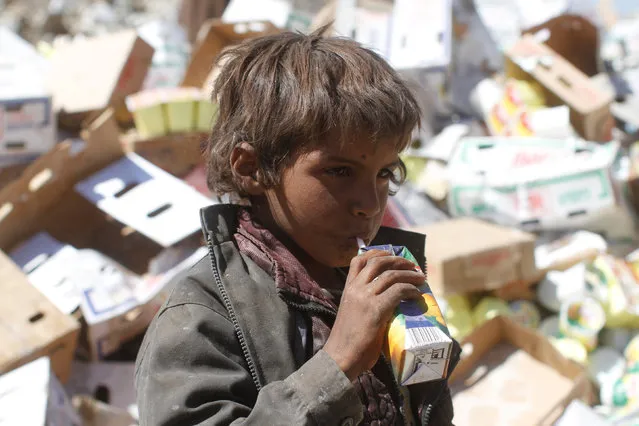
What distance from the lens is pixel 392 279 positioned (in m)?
0.97

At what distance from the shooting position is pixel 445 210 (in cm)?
313

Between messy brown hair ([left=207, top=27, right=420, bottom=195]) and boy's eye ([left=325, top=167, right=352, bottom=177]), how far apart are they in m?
0.04

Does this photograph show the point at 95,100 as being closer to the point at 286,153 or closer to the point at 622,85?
the point at 286,153

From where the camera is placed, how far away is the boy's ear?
110cm

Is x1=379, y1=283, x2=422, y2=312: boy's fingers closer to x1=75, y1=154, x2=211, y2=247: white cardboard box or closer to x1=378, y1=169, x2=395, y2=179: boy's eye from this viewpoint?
x1=378, y1=169, x2=395, y2=179: boy's eye

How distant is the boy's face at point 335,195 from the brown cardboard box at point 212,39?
8.13 feet

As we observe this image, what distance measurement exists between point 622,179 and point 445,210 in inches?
29.9

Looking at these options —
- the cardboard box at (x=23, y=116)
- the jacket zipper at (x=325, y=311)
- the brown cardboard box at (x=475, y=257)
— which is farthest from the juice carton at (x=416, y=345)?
the cardboard box at (x=23, y=116)

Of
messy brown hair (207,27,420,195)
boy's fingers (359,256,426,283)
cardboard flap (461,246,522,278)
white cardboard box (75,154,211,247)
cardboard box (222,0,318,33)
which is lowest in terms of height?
cardboard flap (461,246,522,278)

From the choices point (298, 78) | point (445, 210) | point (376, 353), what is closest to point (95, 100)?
point (445, 210)

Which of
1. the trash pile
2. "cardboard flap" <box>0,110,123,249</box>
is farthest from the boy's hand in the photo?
"cardboard flap" <box>0,110,123,249</box>

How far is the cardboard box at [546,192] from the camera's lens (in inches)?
111

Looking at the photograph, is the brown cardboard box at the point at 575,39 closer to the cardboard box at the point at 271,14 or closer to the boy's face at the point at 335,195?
the cardboard box at the point at 271,14

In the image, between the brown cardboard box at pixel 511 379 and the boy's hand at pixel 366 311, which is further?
the brown cardboard box at pixel 511 379
